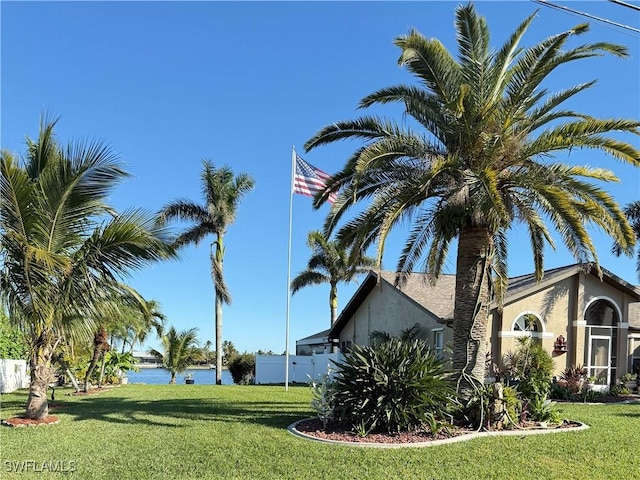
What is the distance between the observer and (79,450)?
9.11 meters

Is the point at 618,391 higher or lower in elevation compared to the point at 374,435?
lower

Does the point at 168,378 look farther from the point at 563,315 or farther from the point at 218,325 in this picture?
the point at 563,315

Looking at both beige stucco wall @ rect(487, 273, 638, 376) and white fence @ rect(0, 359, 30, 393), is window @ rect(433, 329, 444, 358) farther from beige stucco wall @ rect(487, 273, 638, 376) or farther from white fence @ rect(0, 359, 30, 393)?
white fence @ rect(0, 359, 30, 393)

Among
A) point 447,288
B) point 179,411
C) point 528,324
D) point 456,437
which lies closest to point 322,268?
point 447,288

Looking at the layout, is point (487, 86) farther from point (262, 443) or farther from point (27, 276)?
point (27, 276)

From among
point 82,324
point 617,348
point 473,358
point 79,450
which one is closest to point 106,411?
point 82,324

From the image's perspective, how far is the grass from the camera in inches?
310

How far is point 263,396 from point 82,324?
8.43 metres

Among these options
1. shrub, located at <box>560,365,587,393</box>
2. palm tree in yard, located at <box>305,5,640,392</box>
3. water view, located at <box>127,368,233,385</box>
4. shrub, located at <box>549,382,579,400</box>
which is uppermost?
palm tree in yard, located at <box>305,5,640,392</box>

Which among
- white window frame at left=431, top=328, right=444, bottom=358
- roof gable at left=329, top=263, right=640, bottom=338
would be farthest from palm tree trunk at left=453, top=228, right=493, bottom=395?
white window frame at left=431, top=328, right=444, bottom=358

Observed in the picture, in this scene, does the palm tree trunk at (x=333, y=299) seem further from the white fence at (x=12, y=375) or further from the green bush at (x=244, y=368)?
the white fence at (x=12, y=375)

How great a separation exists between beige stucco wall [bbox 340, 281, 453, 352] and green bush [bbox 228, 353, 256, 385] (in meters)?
7.73

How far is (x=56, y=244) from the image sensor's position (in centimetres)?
1234

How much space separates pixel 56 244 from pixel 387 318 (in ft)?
56.6
